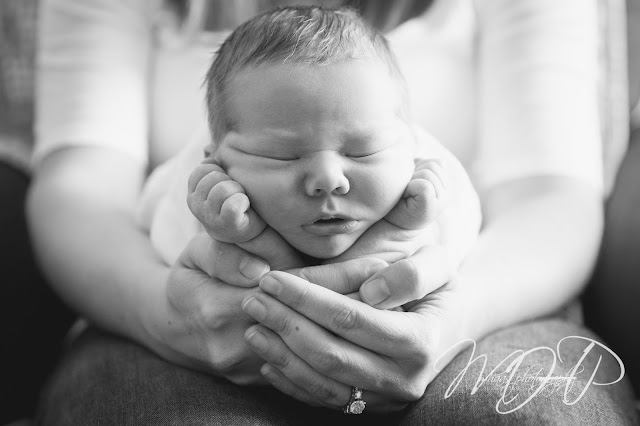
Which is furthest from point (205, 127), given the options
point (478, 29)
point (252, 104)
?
point (478, 29)

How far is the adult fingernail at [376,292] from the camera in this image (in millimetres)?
811

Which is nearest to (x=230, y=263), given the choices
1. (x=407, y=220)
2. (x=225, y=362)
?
(x=225, y=362)

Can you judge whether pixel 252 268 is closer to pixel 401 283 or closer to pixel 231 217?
pixel 231 217

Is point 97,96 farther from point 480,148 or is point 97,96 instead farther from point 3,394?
point 480,148

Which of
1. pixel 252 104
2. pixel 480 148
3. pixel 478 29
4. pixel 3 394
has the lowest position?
pixel 3 394

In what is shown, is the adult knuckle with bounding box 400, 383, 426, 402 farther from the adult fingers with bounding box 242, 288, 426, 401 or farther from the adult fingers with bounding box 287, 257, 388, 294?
the adult fingers with bounding box 287, 257, 388, 294

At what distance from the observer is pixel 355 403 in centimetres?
83

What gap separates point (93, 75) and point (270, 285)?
811mm

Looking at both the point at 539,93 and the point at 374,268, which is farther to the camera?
the point at 539,93

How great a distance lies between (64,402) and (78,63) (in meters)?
0.78

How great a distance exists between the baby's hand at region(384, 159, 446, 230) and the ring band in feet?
0.76

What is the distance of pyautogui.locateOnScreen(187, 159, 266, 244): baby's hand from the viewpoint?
0.78 meters

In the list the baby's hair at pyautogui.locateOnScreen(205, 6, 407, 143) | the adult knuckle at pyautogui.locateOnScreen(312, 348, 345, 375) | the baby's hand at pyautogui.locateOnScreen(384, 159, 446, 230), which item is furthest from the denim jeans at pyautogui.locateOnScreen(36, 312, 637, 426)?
the baby's hair at pyautogui.locateOnScreen(205, 6, 407, 143)

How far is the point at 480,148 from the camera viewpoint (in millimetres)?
1305
